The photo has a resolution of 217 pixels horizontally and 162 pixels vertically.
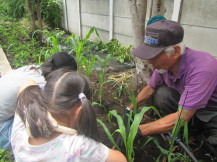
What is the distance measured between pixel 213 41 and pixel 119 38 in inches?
81.0

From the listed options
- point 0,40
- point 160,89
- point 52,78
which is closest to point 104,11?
point 0,40

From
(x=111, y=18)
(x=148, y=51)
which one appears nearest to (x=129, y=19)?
(x=111, y=18)

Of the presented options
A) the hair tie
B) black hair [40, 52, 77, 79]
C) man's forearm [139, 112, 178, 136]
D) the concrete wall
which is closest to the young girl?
the hair tie

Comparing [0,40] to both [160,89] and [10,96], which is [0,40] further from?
[160,89]

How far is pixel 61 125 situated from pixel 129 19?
3.11m

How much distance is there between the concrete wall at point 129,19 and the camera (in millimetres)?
2355

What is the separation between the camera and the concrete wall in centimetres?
236

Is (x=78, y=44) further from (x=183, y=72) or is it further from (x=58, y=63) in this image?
(x=183, y=72)

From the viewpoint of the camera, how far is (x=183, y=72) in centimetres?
138

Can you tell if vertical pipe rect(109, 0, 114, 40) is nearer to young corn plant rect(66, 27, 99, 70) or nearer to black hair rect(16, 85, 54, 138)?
young corn plant rect(66, 27, 99, 70)

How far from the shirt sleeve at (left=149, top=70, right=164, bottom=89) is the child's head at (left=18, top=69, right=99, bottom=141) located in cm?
92

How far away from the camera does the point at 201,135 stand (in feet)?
5.24

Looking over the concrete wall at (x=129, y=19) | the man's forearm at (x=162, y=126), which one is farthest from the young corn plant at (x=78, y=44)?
the concrete wall at (x=129, y=19)

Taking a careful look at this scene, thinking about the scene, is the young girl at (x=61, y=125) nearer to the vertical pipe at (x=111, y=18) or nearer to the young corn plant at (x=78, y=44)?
the young corn plant at (x=78, y=44)
